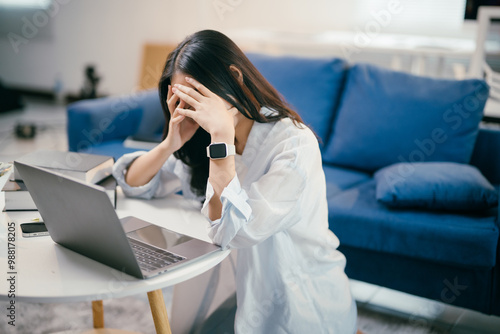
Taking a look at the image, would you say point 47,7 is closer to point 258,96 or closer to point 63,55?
point 63,55

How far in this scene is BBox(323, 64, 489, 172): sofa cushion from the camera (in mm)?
2064

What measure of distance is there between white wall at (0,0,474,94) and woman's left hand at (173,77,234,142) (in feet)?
9.78

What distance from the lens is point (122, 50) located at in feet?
16.4

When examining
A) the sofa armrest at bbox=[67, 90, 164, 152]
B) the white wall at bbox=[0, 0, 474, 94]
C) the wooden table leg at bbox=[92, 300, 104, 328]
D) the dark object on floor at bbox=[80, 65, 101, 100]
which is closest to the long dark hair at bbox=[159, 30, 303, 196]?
the wooden table leg at bbox=[92, 300, 104, 328]

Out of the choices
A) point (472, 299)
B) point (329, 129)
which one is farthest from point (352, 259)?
point (329, 129)

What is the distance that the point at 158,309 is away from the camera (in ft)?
3.21

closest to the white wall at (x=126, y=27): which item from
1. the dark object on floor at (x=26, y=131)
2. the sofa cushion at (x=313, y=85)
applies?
the dark object on floor at (x=26, y=131)

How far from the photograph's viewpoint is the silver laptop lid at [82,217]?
81 centimetres

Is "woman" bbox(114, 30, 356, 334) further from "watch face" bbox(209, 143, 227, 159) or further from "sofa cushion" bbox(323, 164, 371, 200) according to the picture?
"sofa cushion" bbox(323, 164, 371, 200)

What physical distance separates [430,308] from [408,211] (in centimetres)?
41

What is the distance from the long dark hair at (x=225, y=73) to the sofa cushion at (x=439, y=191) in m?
0.72

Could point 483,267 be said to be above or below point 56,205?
below

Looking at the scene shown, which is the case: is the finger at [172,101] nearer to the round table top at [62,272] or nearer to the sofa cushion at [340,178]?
the round table top at [62,272]

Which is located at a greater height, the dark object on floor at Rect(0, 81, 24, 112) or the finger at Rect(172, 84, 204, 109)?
the finger at Rect(172, 84, 204, 109)
